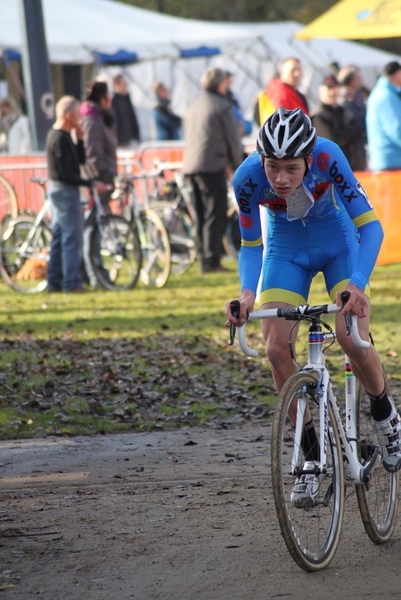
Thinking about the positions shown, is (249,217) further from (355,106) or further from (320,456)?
(355,106)

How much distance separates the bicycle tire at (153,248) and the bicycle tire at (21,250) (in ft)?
3.99

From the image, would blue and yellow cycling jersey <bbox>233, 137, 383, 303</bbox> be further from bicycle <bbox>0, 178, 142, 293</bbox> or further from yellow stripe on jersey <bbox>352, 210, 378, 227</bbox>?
Answer: bicycle <bbox>0, 178, 142, 293</bbox>

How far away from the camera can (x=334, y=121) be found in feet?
47.9

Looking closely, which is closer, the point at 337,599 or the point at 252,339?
the point at 337,599

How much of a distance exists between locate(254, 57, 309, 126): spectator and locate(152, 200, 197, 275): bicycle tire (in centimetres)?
308

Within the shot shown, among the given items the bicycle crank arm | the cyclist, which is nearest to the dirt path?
the bicycle crank arm

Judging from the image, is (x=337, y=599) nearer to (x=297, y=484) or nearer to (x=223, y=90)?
(x=297, y=484)

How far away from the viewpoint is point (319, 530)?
4.88 metres

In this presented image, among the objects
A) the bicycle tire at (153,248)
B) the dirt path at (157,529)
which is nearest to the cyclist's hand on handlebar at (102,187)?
the bicycle tire at (153,248)

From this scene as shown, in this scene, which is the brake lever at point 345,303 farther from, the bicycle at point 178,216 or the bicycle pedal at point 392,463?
the bicycle at point 178,216

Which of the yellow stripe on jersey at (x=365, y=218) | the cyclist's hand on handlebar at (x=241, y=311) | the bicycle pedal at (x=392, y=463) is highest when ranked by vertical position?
the yellow stripe on jersey at (x=365, y=218)

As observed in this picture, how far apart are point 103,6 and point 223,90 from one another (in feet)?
54.5

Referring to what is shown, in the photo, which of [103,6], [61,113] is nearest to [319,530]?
[61,113]

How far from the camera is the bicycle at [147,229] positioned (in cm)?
1412
